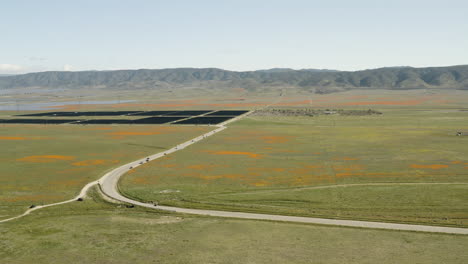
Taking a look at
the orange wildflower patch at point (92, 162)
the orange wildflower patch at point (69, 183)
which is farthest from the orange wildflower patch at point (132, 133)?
the orange wildflower patch at point (69, 183)

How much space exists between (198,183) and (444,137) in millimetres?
74562

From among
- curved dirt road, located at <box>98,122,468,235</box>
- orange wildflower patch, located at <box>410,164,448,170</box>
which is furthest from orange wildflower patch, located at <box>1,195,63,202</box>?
orange wildflower patch, located at <box>410,164,448,170</box>

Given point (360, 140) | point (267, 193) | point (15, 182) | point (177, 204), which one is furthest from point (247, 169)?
point (360, 140)

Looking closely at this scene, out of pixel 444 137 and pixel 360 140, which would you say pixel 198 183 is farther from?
pixel 444 137

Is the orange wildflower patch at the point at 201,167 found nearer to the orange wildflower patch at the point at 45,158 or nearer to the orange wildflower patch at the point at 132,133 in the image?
the orange wildflower patch at the point at 45,158

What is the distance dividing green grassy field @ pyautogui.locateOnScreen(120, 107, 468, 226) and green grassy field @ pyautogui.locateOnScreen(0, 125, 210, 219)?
28.7 ft

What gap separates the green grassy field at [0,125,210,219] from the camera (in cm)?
5597

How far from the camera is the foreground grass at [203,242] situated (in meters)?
33.9

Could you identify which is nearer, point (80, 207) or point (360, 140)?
point (80, 207)

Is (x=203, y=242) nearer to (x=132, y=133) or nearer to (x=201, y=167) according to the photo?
(x=201, y=167)

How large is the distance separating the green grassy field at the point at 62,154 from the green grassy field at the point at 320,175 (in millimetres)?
8744

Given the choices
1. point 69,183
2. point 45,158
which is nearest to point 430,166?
point 69,183

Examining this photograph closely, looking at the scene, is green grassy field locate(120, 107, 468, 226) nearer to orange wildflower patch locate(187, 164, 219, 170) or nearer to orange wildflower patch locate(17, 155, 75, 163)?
orange wildflower patch locate(187, 164, 219, 170)

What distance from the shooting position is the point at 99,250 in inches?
1416
